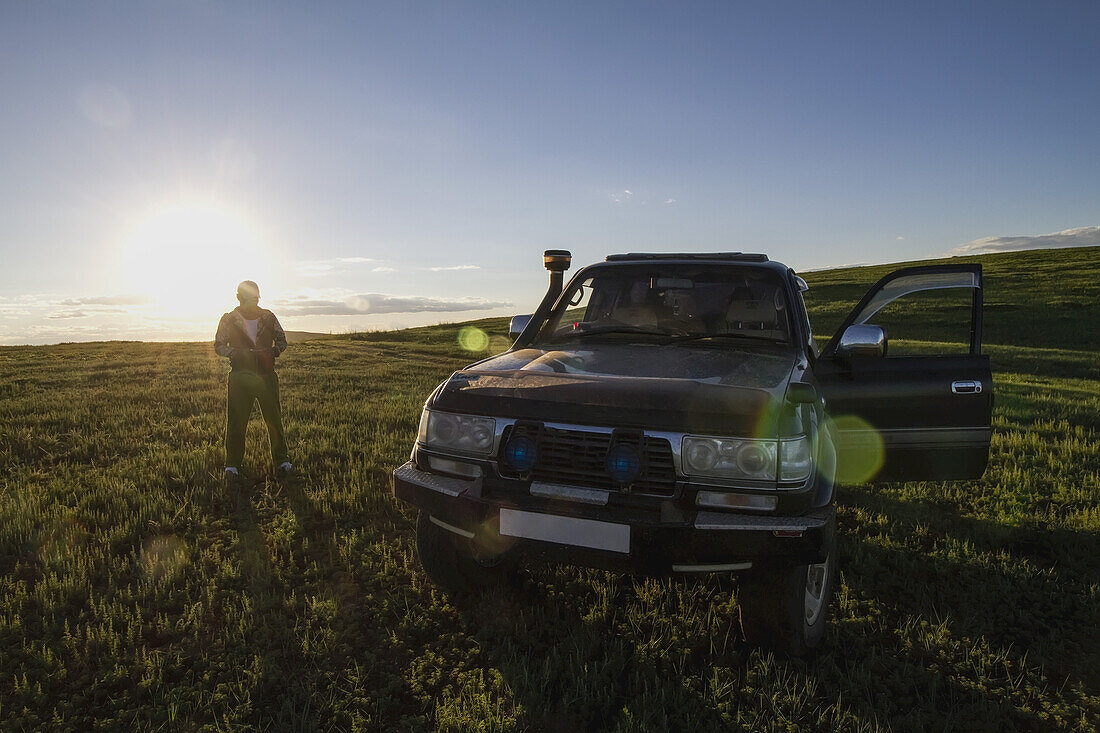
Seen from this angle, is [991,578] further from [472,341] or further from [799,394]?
[472,341]

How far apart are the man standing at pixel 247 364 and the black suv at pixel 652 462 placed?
3.30 metres

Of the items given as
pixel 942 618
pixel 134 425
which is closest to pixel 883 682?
pixel 942 618

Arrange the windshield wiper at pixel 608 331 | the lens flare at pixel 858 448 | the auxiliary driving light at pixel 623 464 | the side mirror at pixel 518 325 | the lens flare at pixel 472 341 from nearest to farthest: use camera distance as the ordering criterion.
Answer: the auxiliary driving light at pixel 623 464 → the windshield wiper at pixel 608 331 → the lens flare at pixel 858 448 → the side mirror at pixel 518 325 → the lens flare at pixel 472 341

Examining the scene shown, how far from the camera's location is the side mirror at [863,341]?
3797 millimetres

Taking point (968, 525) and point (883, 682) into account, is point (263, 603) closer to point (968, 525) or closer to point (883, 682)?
point (883, 682)

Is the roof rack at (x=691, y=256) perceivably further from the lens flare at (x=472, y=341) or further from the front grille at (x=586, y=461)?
the lens flare at (x=472, y=341)

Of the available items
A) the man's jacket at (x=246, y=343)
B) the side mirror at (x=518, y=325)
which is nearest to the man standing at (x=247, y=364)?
the man's jacket at (x=246, y=343)

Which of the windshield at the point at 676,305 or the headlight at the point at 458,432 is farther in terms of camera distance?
the windshield at the point at 676,305

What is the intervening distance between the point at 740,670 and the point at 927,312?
35.1 m

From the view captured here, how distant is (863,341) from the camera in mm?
3791

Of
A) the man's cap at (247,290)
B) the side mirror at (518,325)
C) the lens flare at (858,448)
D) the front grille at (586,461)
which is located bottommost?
the lens flare at (858,448)

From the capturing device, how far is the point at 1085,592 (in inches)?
152

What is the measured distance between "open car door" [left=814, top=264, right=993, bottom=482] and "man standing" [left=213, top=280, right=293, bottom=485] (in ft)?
15.8

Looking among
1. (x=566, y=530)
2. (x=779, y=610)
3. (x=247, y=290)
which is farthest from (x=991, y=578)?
(x=247, y=290)
